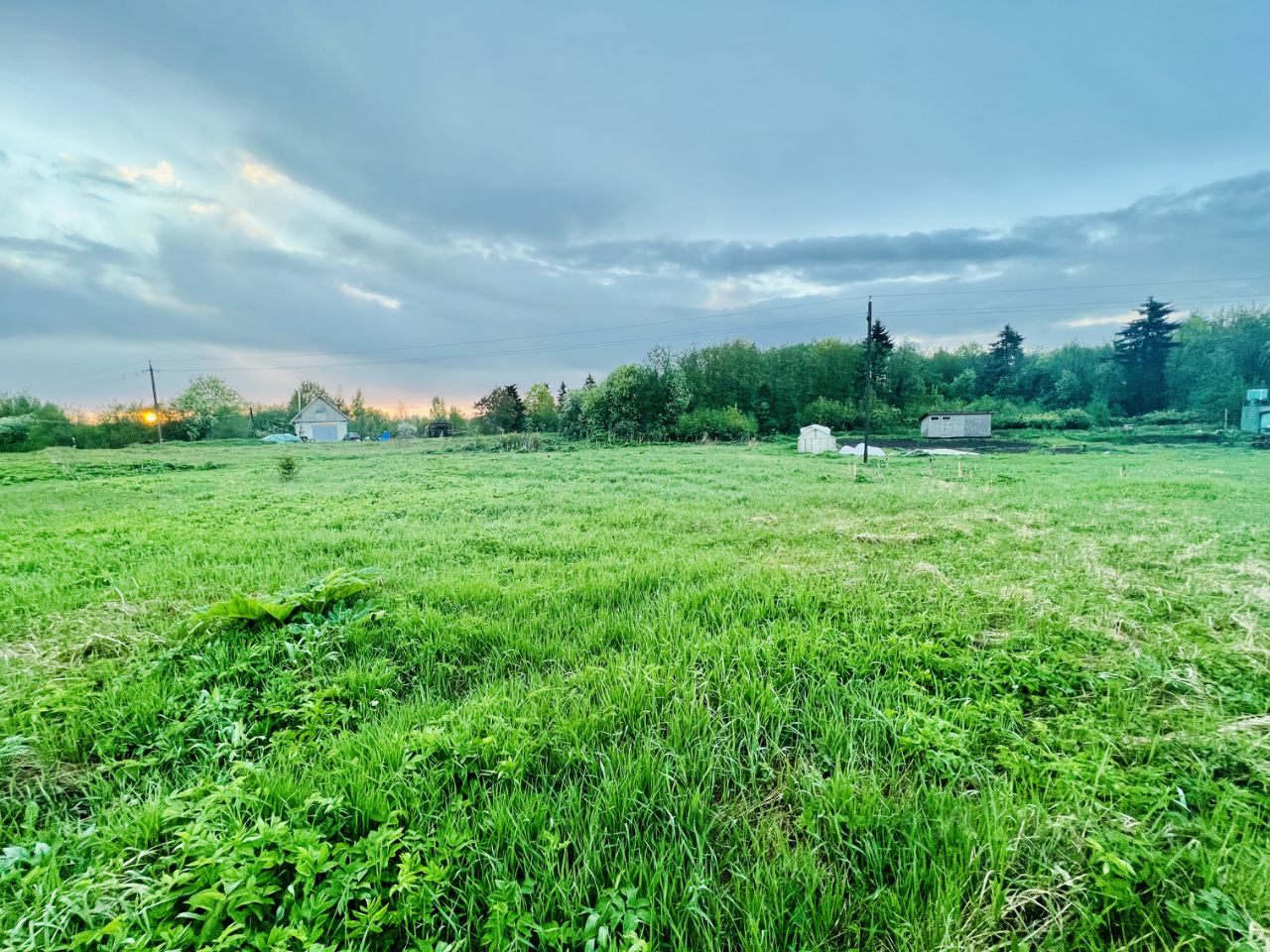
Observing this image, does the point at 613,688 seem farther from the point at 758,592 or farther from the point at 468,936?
the point at 758,592

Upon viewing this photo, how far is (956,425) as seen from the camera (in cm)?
3225

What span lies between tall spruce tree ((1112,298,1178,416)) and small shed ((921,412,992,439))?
12.1 meters

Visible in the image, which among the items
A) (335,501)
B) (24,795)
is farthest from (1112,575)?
(335,501)

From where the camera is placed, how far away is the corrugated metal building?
10.5m

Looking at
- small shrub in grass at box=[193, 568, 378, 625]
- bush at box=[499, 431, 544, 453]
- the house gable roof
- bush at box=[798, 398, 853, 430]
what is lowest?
small shrub in grass at box=[193, 568, 378, 625]

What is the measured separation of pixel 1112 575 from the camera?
14.5 ft

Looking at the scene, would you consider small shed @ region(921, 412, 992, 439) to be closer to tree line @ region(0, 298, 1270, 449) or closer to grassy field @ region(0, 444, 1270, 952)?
tree line @ region(0, 298, 1270, 449)

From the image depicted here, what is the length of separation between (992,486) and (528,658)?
1245cm

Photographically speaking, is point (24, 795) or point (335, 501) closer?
point (24, 795)

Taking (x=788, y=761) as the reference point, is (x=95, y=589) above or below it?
above

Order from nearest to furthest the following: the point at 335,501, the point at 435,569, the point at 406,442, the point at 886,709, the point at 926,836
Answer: the point at 926,836 < the point at 886,709 < the point at 435,569 < the point at 335,501 < the point at 406,442

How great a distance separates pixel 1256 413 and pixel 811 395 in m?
39.3

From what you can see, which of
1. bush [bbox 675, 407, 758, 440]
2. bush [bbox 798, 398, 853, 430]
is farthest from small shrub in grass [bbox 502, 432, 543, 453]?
bush [bbox 798, 398, 853, 430]

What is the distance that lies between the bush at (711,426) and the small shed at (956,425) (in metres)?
13.7
